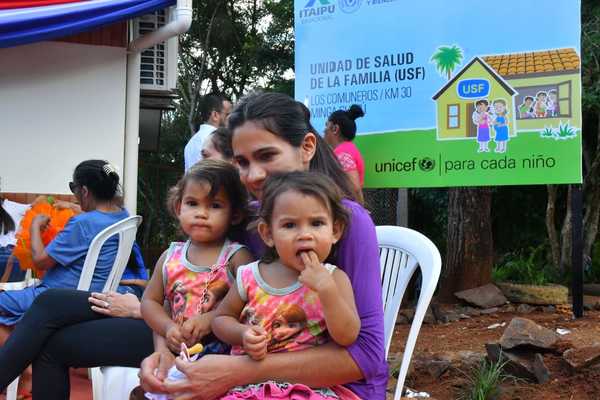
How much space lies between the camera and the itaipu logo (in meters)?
6.41

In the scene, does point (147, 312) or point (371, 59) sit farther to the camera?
point (371, 59)

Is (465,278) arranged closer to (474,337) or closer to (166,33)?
(474,337)

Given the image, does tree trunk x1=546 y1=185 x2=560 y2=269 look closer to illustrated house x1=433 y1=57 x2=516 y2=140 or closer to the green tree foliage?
the green tree foliage

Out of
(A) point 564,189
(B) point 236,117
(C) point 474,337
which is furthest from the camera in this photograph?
(A) point 564,189

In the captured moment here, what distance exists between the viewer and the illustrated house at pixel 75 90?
231 inches

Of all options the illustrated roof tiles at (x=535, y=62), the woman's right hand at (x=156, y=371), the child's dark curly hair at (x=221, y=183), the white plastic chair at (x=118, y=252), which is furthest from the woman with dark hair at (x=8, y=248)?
the illustrated roof tiles at (x=535, y=62)

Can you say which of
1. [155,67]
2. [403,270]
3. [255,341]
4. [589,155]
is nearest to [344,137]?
[155,67]

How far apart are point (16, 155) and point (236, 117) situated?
4.25m

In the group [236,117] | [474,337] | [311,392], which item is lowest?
[474,337]

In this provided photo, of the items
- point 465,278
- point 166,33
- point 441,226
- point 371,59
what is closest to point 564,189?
point 441,226

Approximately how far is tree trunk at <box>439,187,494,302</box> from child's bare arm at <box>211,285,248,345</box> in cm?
538

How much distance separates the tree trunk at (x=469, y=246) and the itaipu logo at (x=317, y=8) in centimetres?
214

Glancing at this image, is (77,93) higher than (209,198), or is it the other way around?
(77,93)

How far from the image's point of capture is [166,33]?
605cm
